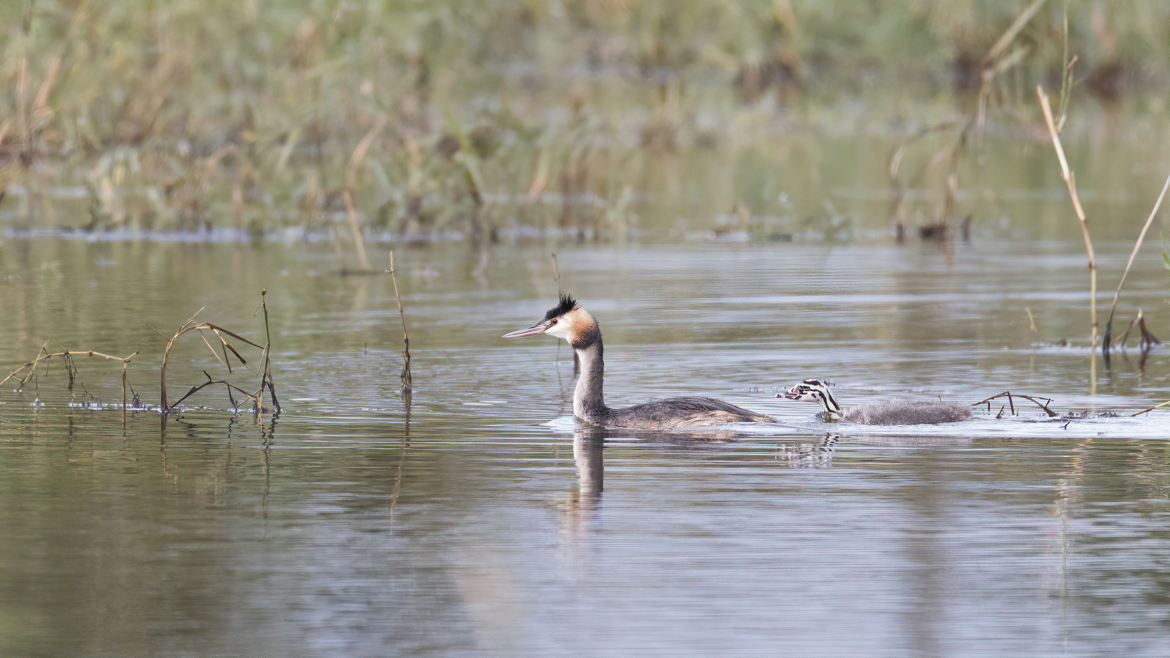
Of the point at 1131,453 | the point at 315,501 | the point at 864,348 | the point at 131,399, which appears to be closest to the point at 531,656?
the point at 315,501

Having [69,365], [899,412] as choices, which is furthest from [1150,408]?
[69,365]

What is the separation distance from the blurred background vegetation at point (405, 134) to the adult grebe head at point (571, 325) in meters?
2.99

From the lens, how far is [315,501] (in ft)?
30.2

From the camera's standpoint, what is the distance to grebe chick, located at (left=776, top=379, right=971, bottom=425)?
11.1m

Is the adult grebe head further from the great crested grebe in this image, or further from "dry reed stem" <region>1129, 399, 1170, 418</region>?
"dry reed stem" <region>1129, 399, 1170, 418</region>

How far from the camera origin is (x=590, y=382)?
450 inches

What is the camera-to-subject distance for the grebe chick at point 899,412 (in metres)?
11.1

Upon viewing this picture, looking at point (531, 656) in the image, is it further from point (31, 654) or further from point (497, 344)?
point (497, 344)

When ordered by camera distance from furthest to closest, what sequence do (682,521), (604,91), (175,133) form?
(604,91), (175,133), (682,521)

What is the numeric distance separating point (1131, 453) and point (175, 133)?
19.4 meters

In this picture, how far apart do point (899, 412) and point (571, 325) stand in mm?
1678

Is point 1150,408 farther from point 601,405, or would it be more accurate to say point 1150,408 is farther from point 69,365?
point 69,365

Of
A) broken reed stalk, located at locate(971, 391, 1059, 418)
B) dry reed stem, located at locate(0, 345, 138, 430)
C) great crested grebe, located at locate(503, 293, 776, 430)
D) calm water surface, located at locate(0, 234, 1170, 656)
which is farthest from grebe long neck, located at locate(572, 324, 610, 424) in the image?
dry reed stem, located at locate(0, 345, 138, 430)

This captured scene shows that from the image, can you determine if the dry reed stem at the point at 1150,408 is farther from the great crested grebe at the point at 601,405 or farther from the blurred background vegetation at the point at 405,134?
the blurred background vegetation at the point at 405,134
